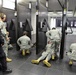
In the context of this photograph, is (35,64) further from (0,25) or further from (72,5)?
(72,5)

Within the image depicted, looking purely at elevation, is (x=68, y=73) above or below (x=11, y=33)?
below

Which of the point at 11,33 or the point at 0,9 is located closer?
the point at 0,9

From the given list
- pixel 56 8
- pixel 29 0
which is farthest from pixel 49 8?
pixel 29 0

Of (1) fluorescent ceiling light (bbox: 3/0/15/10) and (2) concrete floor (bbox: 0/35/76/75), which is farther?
(1) fluorescent ceiling light (bbox: 3/0/15/10)

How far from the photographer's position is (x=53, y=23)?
16250 mm

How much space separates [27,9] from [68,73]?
3.69 meters

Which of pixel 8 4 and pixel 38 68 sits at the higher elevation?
pixel 8 4

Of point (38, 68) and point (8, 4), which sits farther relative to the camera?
point (8, 4)

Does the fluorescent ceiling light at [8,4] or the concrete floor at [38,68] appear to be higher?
the fluorescent ceiling light at [8,4]

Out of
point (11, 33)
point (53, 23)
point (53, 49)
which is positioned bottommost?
point (53, 49)

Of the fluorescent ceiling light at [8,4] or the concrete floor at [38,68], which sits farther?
the fluorescent ceiling light at [8,4]

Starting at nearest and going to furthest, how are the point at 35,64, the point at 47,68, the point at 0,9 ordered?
the point at 47,68
the point at 35,64
the point at 0,9

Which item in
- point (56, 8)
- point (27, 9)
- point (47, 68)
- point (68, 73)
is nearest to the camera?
point (68, 73)

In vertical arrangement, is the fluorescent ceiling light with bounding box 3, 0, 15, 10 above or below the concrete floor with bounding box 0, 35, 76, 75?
above
